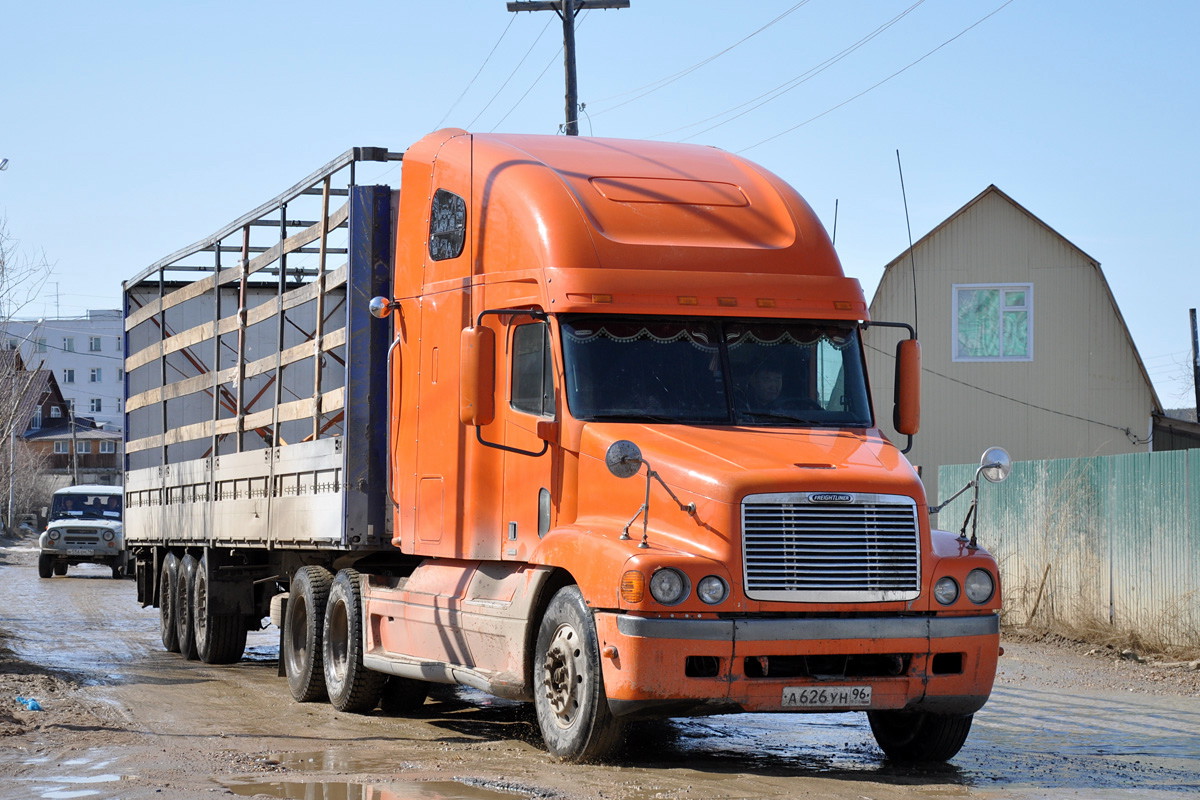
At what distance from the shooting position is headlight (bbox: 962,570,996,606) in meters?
8.97

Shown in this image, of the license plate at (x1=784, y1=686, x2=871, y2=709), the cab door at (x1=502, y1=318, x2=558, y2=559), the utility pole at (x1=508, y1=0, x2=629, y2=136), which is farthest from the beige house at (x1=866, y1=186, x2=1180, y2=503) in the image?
the license plate at (x1=784, y1=686, x2=871, y2=709)

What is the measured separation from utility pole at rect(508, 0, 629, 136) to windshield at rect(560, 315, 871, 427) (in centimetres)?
1583

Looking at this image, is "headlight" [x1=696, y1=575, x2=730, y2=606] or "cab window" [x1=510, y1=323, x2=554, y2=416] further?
"cab window" [x1=510, y1=323, x2=554, y2=416]

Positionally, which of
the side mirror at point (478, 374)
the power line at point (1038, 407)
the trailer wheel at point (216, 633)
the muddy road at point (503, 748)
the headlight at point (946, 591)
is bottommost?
the muddy road at point (503, 748)

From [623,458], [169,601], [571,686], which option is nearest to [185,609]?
[169,601]

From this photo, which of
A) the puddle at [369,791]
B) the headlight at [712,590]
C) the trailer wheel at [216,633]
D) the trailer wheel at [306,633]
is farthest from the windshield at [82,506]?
the headlight at [712,590]

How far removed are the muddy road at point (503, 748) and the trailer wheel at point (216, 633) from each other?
26.5 inches

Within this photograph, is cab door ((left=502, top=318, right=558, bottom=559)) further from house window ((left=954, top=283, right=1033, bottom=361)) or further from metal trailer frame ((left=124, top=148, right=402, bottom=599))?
house window ((left=954, top=283, right=1033, bottom=361))

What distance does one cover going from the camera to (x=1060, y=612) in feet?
59.1

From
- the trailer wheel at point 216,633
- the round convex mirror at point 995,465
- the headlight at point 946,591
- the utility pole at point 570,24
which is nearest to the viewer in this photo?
the headlight at point 946,591

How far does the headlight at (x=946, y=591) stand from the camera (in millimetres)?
8859

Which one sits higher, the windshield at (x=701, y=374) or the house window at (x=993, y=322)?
the house window at (x=993, y=322)

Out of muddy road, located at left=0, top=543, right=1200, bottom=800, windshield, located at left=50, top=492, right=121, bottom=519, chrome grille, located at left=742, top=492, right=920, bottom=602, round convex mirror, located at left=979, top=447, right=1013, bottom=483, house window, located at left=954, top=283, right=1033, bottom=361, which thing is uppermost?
house window, located at left=954, top=283, right=1033, bottom=361

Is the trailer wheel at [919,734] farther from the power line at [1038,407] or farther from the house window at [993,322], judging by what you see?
the house window at [993,322]
